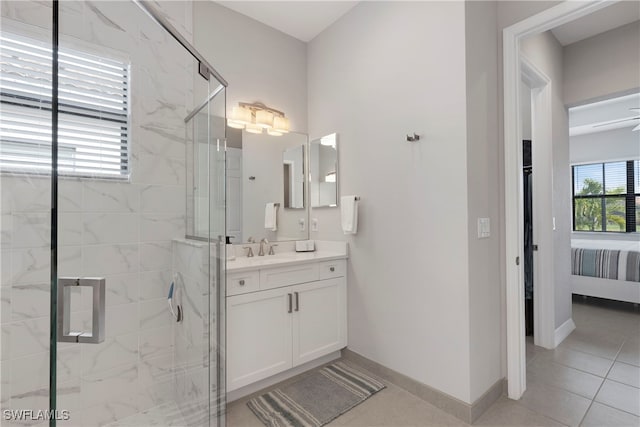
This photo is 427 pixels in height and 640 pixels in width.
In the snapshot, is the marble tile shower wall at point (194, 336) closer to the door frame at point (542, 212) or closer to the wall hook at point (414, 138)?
the wall hook at point (414, 138)

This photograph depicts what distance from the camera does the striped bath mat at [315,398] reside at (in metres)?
1.67

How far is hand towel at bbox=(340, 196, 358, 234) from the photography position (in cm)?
224

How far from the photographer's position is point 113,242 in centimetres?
167

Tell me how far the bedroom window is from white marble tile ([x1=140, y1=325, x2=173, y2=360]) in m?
7.51

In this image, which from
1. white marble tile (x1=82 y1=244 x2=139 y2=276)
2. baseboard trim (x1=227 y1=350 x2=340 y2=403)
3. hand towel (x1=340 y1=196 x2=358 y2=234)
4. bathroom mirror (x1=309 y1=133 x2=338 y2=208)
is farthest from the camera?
bathroom mirror (x1=309 y1=133 x2=338 y2=208)

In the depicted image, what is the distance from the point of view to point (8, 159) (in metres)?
1.37

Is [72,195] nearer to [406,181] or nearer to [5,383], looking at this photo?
[5,383]

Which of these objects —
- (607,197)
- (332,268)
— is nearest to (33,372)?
(332,268)

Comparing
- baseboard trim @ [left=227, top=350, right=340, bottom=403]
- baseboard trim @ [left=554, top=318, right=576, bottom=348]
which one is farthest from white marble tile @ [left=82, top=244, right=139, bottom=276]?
baseboard trim @ [left=554, top=318, right=576, bottom=348]

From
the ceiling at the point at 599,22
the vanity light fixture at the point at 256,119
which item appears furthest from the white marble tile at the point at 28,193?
the ceiling at the point at 599,22

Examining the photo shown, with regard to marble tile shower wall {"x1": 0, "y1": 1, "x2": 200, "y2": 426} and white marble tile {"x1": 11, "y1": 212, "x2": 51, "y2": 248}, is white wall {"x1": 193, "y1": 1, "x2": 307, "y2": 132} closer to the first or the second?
marble tile shower wall {"x1": 0, "y1": 1, "x2": 200, "y2": 426}

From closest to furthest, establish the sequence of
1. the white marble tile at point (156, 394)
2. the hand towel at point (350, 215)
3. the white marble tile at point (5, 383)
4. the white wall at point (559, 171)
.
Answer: the white marble tile at point (5, 383), the white marble tile at point (156, 394), the hand towel at point (350, 215), the white wall at point (559, 171)

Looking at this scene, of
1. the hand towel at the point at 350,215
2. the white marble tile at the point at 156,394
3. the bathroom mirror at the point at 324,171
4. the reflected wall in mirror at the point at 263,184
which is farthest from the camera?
the bathroom mirror at the point at 324,171

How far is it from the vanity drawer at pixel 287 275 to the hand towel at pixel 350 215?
0.38 m
